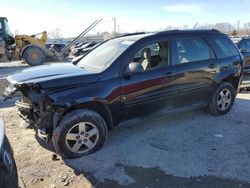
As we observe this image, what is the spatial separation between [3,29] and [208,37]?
16.8 meters

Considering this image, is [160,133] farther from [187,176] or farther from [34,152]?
[34,152]

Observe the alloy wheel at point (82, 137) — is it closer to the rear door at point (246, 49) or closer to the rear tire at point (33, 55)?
the rear door at point (246, 49)

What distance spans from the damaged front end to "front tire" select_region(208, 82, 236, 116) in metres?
3.30

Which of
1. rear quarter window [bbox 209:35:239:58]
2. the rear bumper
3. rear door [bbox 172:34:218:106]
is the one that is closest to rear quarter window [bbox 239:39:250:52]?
the rear bumper

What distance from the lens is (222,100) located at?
19.9 ft

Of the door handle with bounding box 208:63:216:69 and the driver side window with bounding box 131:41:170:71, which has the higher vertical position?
the driver side window with bounding box 131:41:170:71

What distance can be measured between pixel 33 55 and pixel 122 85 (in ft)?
49.2

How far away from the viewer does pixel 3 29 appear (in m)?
19.2

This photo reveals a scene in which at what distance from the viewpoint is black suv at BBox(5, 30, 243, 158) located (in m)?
4.19

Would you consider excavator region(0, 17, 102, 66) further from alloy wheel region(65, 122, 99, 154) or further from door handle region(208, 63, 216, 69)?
alloy wheel region(65, 122, 99, 154)

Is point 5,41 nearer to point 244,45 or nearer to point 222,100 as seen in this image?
point 244,45

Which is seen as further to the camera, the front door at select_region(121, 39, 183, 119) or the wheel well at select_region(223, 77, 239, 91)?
the wheel well at select_region(223, 77, 239, 91)

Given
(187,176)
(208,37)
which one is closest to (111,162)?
(187,176)

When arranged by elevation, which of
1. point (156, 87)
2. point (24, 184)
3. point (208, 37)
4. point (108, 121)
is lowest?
point (24, 184)
